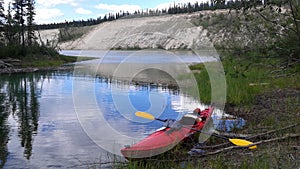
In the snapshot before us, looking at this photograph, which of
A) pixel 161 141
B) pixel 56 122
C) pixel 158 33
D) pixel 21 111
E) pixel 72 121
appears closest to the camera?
pixel 161 141

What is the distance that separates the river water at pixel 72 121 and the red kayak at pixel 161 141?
3.69 feet

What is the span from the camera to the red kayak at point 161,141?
25.5ft

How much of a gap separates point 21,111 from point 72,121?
346cm

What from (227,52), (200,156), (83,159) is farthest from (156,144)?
(227,52)

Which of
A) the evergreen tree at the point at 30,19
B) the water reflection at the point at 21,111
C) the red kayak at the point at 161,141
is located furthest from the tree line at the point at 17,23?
the red kayak at the point at 161,141

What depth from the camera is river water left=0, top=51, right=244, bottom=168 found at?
31.0 feet

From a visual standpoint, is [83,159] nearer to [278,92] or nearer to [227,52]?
[227,52]

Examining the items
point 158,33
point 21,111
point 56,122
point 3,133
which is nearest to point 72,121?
point 56,122

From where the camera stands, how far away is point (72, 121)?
13.8 metres

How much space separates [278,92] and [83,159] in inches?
410

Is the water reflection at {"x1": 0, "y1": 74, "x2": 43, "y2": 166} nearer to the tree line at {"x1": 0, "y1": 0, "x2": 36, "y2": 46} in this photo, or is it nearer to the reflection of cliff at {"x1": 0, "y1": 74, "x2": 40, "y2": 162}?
the reflection of cliff at {"x1": 0, "y1": 74, "x2": 40, "y2": 162}

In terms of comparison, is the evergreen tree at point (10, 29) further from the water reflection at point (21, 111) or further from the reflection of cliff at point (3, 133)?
the reflection of cliff at point (3, 133)

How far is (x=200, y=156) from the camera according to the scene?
323 inches

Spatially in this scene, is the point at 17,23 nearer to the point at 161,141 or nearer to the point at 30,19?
the point at 30,19
